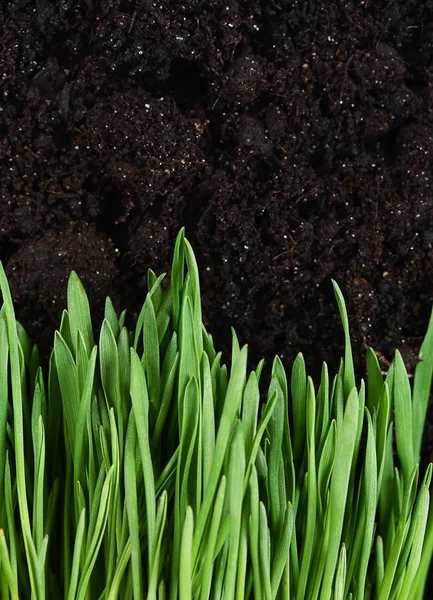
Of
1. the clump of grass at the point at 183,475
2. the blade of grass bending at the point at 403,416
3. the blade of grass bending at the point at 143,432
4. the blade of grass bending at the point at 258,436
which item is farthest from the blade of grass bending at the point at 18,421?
the blade of grass bending at the point at 403,416

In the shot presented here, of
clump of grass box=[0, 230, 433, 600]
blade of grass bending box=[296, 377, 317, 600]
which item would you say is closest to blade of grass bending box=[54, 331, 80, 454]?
clump of grass box=[0, 230, 433, 600]

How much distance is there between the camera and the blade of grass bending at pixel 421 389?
808mm

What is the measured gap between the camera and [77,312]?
2.33 feet

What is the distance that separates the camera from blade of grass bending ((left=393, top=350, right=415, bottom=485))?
74 centimetres

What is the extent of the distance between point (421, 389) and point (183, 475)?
1.12ft

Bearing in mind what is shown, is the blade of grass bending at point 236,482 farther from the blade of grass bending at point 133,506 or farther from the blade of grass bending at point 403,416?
the blade of grass bending at point 403,416

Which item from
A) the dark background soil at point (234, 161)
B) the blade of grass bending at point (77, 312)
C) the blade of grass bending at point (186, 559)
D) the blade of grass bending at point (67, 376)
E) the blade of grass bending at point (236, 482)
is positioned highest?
the dark background soil at point (234, 161)

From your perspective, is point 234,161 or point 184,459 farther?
point 234,161

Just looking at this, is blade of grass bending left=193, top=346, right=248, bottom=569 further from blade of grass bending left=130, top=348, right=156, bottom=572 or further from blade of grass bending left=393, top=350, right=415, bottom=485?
blade of grass bending left=393, top=350, right=415, bottom=485

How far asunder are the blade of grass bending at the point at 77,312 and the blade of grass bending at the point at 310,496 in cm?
25

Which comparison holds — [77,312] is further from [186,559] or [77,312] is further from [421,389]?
[421,389]

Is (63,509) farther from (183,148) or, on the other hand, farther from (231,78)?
(231,78)

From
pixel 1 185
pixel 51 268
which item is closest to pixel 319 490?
pixel 51 268

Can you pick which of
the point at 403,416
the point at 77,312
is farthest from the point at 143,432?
the point at 403,416
